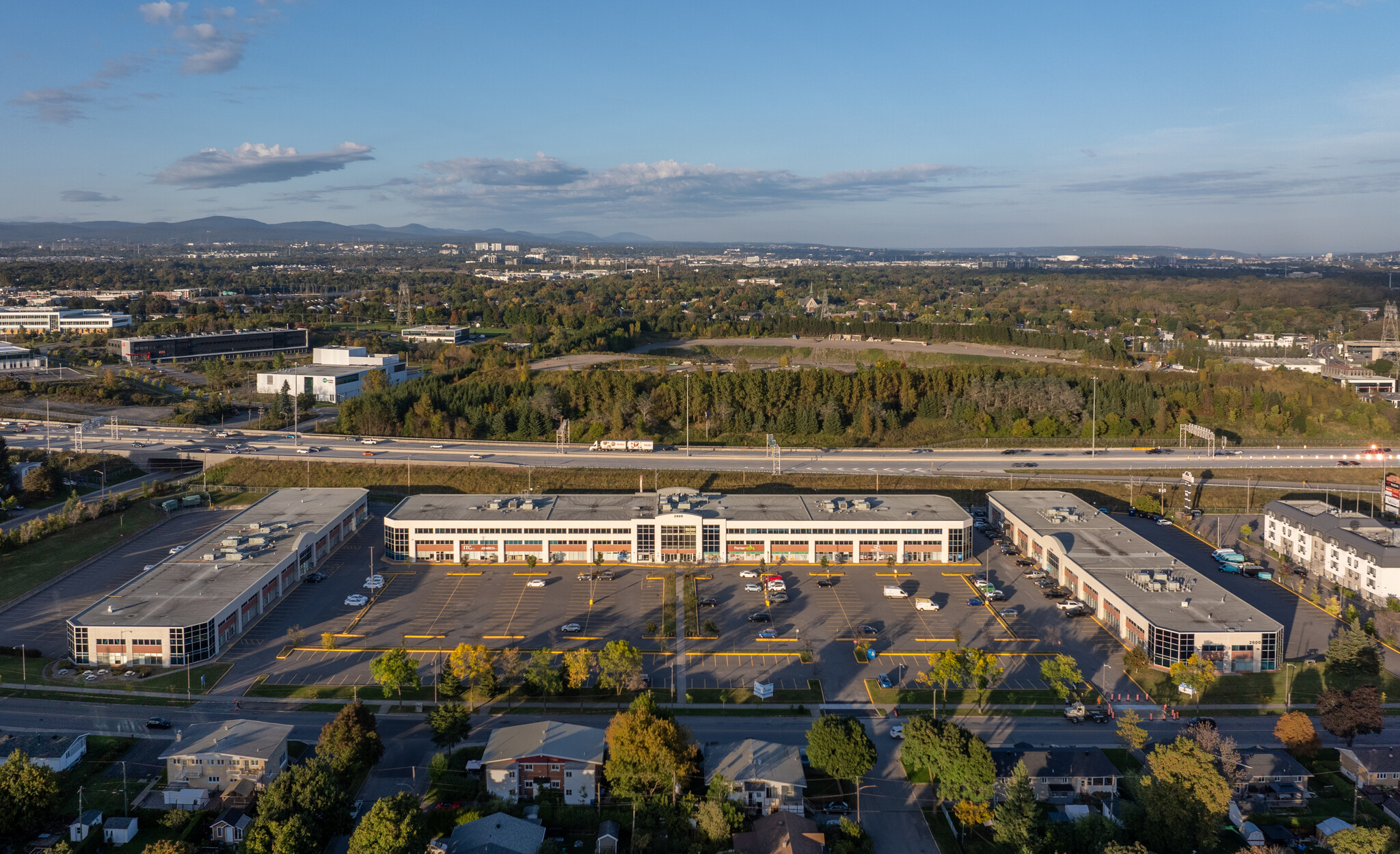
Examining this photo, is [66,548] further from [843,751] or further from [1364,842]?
[1364,842]

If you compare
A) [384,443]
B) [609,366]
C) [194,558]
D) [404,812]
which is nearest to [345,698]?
[404,812]

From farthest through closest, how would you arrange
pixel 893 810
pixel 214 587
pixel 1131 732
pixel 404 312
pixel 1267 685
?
pixel 404 312
pixel 214 587
pixel 1267 685
pixel 1131 732
pixel 893 810

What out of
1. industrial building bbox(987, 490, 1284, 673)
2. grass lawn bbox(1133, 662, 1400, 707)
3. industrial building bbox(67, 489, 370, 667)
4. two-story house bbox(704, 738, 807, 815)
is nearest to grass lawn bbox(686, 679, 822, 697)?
two-story house bbox(704, 738, 807, 815)

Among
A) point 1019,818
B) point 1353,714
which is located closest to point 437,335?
point 1019,818

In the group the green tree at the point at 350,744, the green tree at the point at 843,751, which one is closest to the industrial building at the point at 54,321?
the green tree at the point at 350,744

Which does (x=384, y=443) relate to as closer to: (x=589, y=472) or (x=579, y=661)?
(x=589, y=472)

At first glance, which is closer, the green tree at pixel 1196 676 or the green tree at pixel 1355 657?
the green tree at pixel 1196 676

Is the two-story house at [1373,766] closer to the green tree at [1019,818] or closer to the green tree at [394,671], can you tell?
the green tree at [1019,818]
